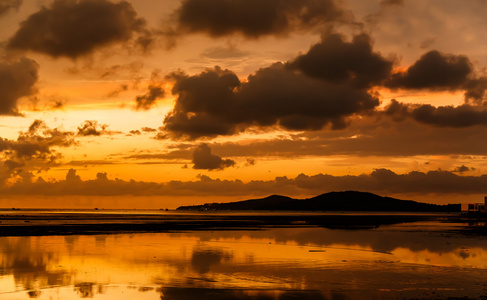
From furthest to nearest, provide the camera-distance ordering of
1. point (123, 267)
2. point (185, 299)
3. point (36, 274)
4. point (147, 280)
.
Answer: point (123, 267) → point (36, 274) → point (147, 280) → point (185, 299)

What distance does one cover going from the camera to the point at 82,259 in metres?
39.6

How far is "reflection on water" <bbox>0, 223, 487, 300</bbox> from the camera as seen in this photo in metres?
26.0

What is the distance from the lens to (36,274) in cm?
3172

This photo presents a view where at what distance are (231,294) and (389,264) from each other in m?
16.5

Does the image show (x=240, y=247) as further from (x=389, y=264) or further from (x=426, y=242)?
(x=426, y=242)

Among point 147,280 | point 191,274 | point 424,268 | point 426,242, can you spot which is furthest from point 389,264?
point 426,242

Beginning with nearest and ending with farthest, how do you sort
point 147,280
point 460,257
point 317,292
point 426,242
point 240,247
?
point 317,292
point 147,280
point 460,257
point 240,247
point 426,242

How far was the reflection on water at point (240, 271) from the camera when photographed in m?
26.0

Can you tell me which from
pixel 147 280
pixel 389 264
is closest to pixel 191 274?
pixel 147 280

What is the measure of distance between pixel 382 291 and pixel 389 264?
38.5 ft

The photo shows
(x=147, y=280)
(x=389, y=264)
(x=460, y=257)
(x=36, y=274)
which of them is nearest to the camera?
(x=147, y=280)

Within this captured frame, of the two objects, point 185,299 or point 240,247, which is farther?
point 240,247

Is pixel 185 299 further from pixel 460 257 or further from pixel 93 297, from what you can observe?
pixel 460 257

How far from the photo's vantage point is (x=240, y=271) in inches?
1325
